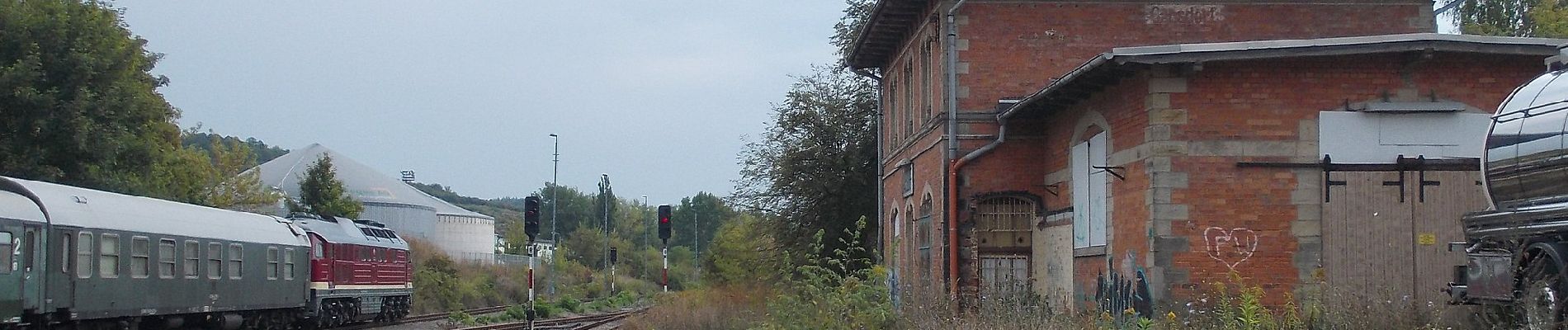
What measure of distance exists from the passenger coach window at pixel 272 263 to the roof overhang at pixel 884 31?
33.6 feet

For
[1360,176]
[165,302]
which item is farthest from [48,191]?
[1360,176]

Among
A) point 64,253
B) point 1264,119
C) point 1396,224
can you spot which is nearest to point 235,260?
point 64,253

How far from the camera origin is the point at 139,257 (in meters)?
18.6

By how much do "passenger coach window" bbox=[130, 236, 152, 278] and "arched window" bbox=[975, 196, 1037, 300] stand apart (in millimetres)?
10611

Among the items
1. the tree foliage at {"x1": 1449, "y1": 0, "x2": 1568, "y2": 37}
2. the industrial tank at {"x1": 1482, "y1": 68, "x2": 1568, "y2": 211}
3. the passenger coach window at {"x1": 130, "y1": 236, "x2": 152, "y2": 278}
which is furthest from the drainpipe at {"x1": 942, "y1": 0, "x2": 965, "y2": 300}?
the tree foliage at {"x1": 1449, "y1": 0, "x2": 1568, "y2": 37}

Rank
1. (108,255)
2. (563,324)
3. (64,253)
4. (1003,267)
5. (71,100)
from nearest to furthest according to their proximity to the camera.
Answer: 1. (64,253)
2. (108,255)
3. (1003,267)
4. (71,100)
5. (563,324)

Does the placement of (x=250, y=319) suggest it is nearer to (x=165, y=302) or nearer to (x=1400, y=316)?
(x=165, y=302)

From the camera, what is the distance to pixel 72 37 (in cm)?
2727

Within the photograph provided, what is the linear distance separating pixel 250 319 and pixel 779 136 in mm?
13379

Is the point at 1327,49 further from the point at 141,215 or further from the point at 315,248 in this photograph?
the point at 315,248

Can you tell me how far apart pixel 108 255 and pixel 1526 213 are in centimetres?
1504

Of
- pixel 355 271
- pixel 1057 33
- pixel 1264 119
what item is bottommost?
pixel 355 271

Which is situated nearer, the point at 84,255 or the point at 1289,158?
the point at 1289,158

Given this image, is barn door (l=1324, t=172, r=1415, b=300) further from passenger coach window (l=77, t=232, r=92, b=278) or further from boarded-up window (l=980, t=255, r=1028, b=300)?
passenger coach window (l=77, t=232, r=92, b=278)
